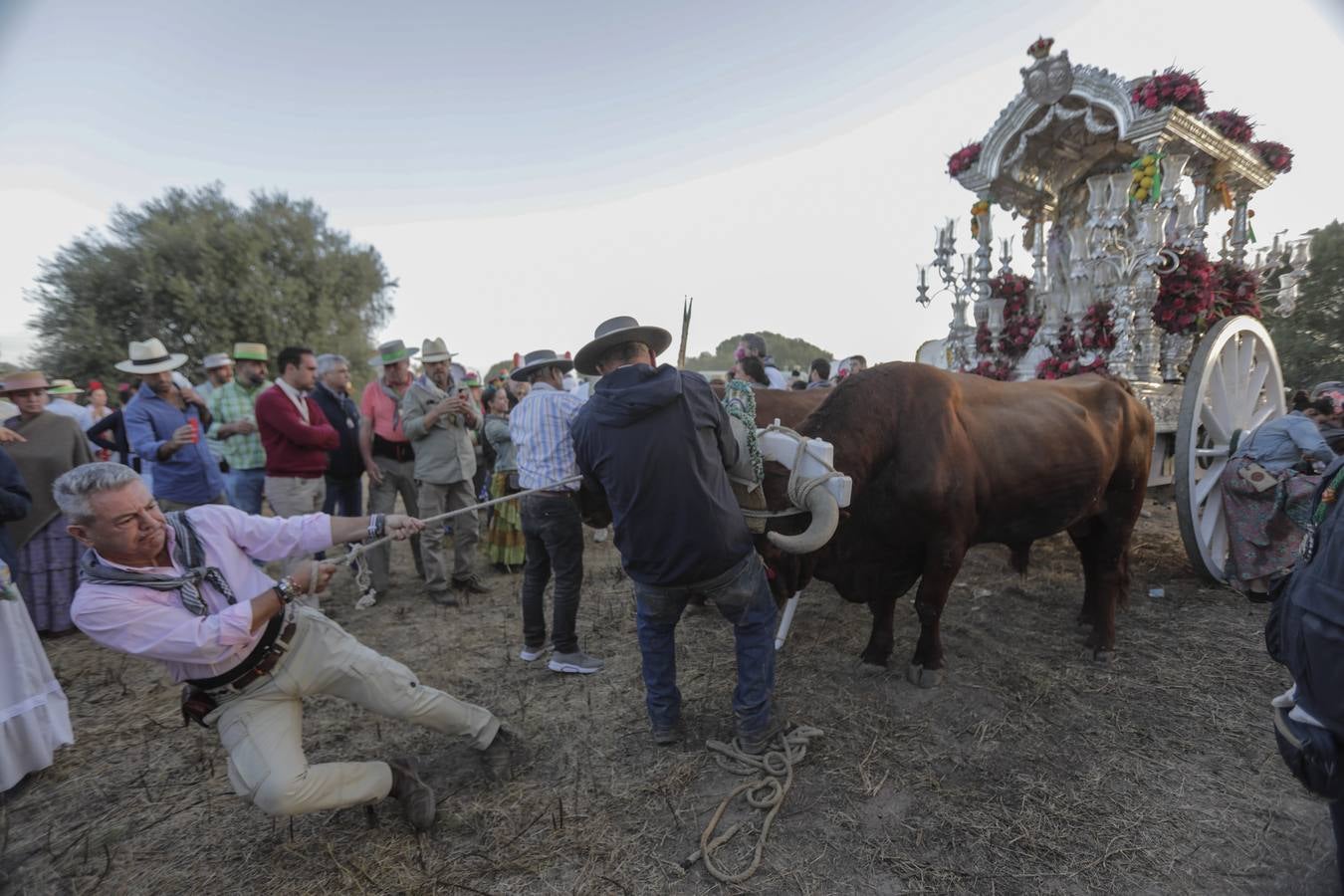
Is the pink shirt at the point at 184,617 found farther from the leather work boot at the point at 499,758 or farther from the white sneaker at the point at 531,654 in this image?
the white sneaker at the point at 531,654

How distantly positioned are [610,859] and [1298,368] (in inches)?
725

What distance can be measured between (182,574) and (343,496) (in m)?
3.29

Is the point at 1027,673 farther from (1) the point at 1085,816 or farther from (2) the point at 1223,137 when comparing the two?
(2) the point at 1223,137

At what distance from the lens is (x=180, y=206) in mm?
16859

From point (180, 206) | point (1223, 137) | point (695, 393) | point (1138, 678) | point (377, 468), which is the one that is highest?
Answer: point (180, 206)

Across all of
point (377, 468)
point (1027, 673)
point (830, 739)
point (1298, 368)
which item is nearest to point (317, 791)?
point (830, 739)

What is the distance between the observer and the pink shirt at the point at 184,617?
184 centimetres

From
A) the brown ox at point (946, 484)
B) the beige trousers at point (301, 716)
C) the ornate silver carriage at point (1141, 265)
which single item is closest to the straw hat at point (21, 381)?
the beige trousers at point (301, 716)

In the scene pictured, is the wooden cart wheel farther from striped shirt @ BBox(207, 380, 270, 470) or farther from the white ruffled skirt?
striped shirt @ BBox(207, 380, 270, 470)

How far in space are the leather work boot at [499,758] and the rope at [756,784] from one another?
3.03 feet

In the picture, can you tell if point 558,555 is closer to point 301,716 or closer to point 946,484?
point 301,716

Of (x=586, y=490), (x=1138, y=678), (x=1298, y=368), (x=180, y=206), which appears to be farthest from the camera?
(x=180, y=206)

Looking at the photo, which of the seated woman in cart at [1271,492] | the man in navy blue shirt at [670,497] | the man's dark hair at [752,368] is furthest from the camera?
the man's dark hair at [752,368]

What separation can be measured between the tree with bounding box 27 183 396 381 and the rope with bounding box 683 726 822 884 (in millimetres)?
17590
